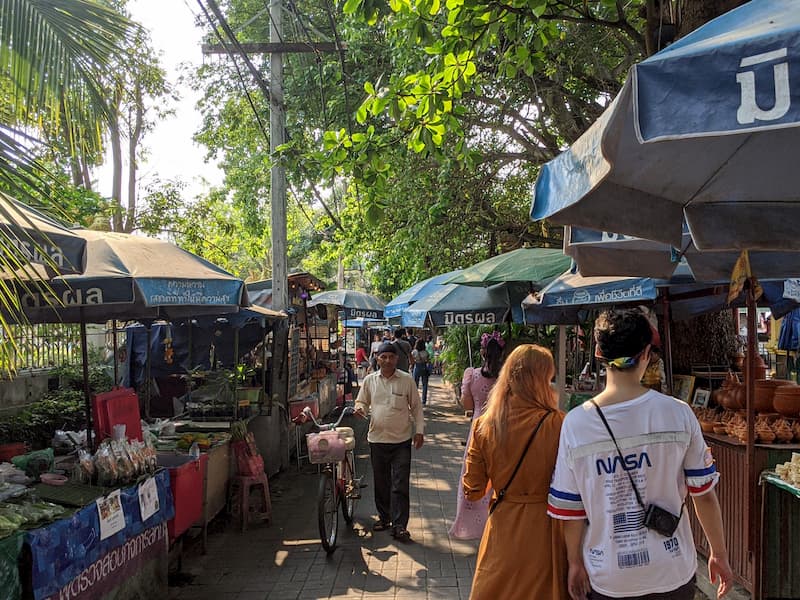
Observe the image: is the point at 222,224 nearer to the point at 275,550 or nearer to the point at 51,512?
the point at 275,550

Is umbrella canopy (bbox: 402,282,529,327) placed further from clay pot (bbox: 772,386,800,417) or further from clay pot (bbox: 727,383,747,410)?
clay pot (bbox: 772,386,800,417)

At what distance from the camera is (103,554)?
446 cm

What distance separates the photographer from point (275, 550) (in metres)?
6.59

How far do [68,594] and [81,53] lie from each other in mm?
3291

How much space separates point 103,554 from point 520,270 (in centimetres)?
554

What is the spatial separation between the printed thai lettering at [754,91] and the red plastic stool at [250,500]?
6.68 m

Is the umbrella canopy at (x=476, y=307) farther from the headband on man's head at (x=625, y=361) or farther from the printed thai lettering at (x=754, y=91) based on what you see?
the printed thai lettering at (x=754, y=91)

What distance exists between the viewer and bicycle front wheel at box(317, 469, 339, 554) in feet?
20.2

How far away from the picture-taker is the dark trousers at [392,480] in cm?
666

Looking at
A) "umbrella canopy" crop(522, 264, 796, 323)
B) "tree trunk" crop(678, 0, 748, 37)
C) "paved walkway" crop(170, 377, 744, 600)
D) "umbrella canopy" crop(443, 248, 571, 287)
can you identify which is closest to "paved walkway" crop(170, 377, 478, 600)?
"paved walkway" crop(170, 377, 744, 600)

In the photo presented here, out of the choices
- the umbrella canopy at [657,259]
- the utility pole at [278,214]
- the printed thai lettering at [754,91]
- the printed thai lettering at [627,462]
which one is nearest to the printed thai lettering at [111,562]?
the printed thai lettering at [627,462]

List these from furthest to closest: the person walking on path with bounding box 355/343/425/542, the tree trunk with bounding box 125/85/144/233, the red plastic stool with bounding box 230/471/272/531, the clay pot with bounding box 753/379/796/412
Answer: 1. the tree trunk with bounding box 125/85/144/233
2. the red plastic stool with bounding box 230/471/272/531
3. the person walking on path with bounding box 355/343/425/542
4. the clay pot with bounding box 753/379/796/412

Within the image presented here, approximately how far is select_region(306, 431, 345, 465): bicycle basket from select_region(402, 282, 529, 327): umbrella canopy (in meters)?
3.16

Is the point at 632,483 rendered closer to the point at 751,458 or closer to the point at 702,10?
the point at 751,458
